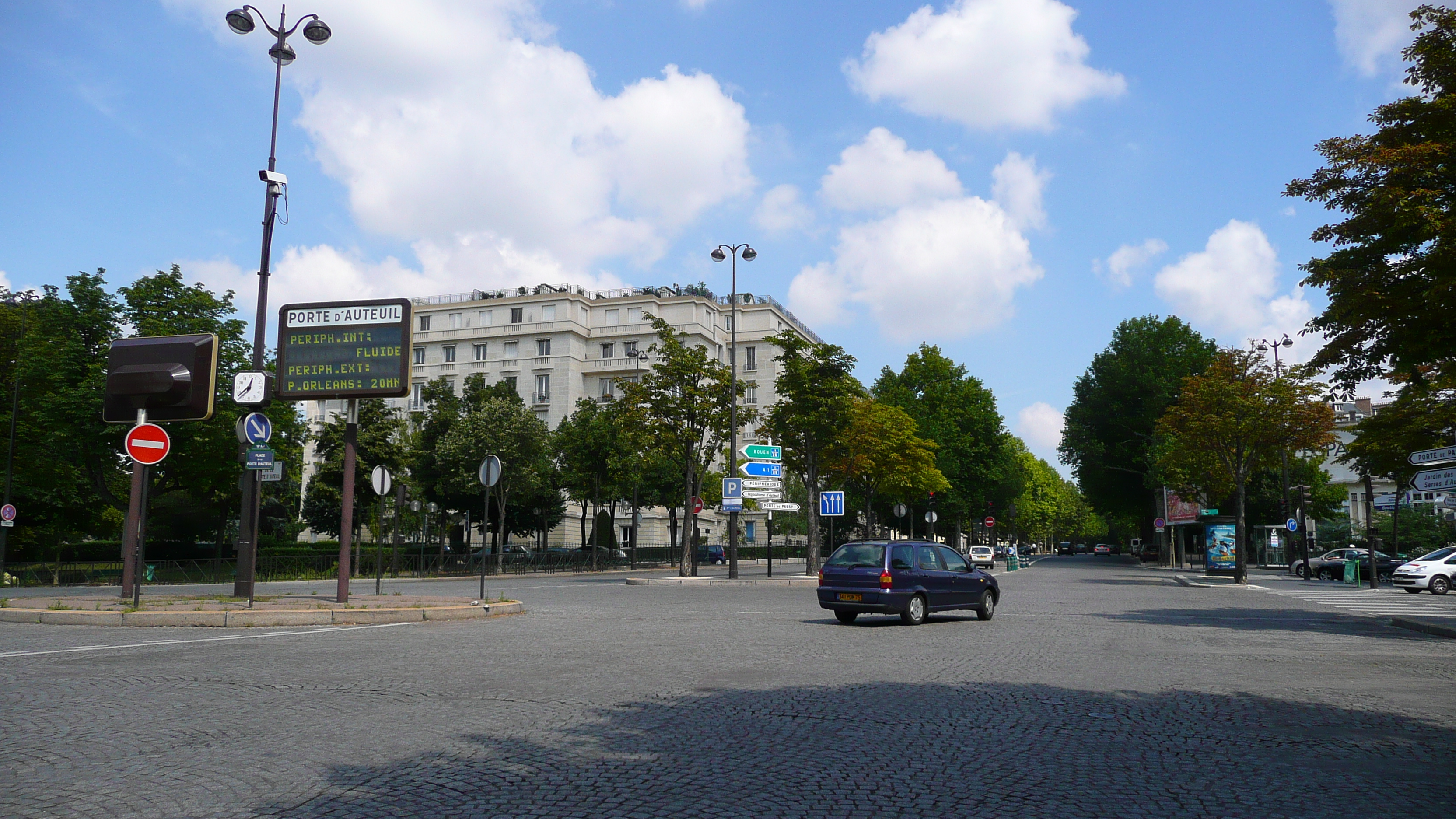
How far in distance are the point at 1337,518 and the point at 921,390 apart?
34.5 metres

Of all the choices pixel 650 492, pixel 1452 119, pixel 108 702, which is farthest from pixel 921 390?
pixel 108 702

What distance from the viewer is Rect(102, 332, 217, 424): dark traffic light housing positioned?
17531mm

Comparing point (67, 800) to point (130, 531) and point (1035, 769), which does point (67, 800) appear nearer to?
point (1035, 769)

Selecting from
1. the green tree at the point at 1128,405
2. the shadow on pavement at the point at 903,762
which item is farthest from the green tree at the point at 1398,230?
the green tree at the point at 1128,405

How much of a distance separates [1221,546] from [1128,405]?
729 inches

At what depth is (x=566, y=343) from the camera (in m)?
78.0

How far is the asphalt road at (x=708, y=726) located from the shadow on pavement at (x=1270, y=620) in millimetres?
3148

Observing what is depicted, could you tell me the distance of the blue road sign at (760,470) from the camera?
34875 millimetres

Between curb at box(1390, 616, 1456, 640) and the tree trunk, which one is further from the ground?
the tree trunk

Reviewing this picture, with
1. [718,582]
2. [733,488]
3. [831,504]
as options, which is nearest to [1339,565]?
[831,504]

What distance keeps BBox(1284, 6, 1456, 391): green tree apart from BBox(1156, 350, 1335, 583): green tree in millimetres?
17353

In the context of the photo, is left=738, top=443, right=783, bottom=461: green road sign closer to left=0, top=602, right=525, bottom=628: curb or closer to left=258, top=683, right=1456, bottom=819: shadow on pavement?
left=0, top=602, right=525, bottom=628: curb

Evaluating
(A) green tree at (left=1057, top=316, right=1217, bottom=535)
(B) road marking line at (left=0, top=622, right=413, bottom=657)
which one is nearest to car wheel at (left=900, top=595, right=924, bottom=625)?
(B) road marking line at (left=0, top=622, right=413, bottom=657)

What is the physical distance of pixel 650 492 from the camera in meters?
61.2
